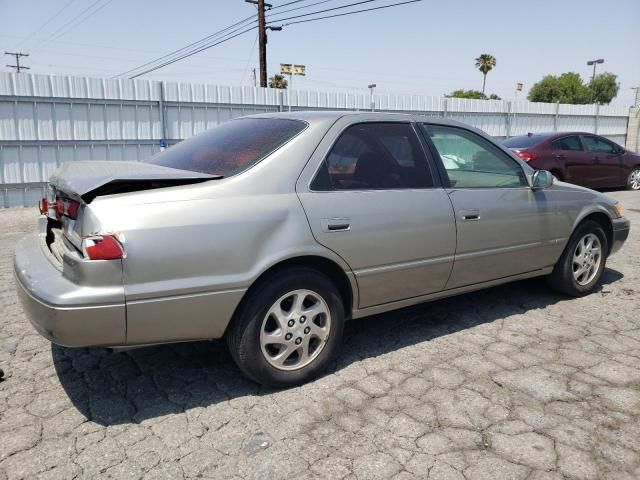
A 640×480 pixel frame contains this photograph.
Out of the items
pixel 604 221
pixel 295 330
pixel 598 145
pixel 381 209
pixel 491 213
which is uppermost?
pixel 598 145

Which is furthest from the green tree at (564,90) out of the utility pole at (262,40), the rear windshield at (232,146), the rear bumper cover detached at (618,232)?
the rear windshield at (232,146)

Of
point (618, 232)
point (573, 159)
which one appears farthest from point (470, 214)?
point (573, 159)

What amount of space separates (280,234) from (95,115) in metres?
9.34

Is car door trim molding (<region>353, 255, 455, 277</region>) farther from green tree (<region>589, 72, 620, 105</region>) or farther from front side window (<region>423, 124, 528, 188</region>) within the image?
green tree (<region>589, 72, 620, 105</region>)

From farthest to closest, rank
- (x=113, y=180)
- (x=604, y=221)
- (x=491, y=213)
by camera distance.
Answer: (x=604, y=221), (x=491, y=213), (x=113, y=180)

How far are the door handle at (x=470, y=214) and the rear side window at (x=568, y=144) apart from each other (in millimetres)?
8425

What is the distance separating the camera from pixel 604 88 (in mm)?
69438

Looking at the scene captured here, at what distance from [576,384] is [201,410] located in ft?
7.11

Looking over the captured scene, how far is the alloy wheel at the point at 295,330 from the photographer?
296 cm

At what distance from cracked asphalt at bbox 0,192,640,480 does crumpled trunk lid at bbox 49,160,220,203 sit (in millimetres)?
1150

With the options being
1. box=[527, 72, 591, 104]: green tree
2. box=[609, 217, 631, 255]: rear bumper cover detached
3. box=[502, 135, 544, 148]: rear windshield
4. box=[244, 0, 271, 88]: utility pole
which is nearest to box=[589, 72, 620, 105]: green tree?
box=[527, 72, 591, 104]: green tree

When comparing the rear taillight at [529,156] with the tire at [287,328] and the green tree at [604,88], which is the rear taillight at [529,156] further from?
the green tree at [604,88]

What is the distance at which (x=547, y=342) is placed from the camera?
3.77 metres

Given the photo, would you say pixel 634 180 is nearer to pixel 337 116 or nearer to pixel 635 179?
pixel 635 179
